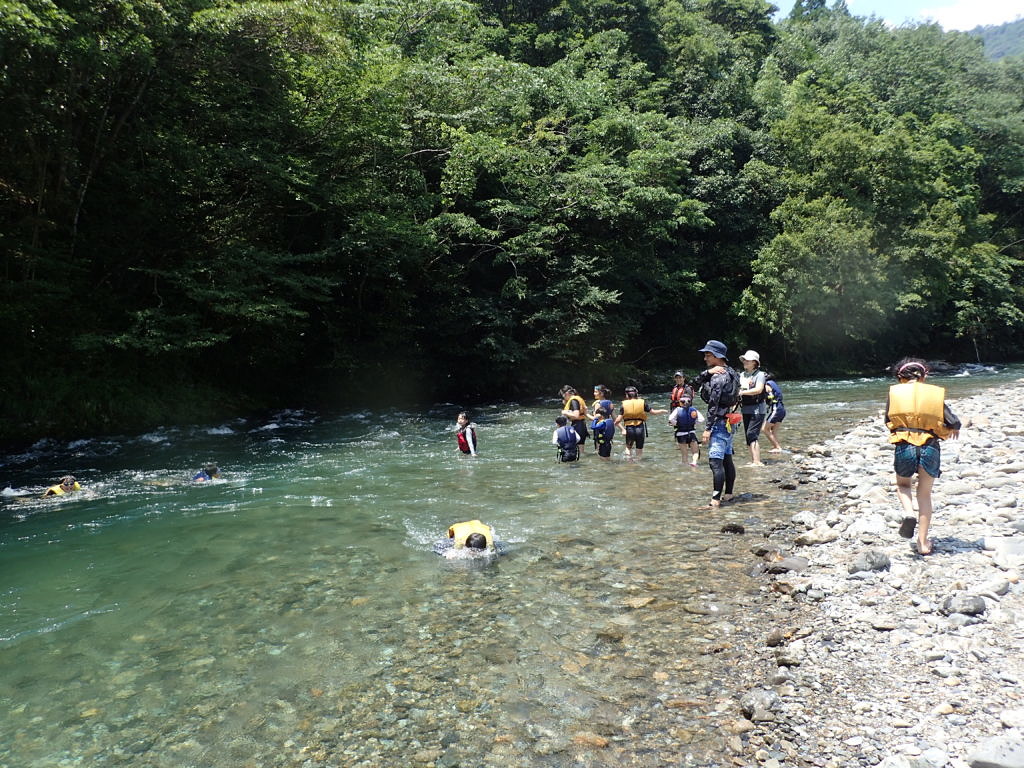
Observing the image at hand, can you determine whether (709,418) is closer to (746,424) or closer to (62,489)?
(746,424)

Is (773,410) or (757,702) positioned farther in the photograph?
(773,410)

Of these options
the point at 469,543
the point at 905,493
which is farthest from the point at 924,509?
the point at 469,543

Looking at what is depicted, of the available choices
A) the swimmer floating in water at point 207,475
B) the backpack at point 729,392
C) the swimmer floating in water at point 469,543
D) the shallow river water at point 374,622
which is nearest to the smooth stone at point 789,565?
the shallow river water at point 374,622

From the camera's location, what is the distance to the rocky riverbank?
3.57m

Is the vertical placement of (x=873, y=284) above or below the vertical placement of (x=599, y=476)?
above

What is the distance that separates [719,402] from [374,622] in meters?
5.25

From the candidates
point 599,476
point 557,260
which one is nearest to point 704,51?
point 557,260

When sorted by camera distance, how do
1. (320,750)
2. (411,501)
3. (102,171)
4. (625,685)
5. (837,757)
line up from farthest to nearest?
(102,171)
(411,501)
(625,685)
(320,750)
(837,757)

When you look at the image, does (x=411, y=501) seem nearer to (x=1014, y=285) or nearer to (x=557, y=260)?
(x=557, y=260)

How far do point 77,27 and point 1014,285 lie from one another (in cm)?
5408

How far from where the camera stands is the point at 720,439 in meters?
8.74

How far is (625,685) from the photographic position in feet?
15.1

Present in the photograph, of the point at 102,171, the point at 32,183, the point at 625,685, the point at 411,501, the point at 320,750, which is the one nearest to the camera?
the point at 320,750

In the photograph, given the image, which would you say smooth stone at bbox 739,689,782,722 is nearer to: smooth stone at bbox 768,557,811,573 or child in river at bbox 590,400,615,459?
smooth stone at bbox 768,557,811,573
